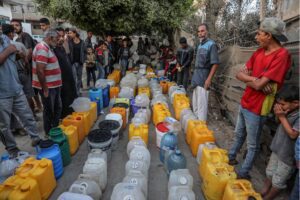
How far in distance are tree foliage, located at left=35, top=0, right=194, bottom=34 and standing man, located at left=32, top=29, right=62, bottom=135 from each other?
396 centimetres

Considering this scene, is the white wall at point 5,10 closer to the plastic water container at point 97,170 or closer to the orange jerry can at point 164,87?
the orange jerry can at point 164,87

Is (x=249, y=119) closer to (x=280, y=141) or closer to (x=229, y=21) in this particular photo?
(x=280, y=141)

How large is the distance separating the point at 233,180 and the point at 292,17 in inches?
93.5

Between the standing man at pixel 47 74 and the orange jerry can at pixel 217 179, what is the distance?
8.86 ft

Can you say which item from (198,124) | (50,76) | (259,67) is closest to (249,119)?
(259,67)

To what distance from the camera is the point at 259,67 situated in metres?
2.46

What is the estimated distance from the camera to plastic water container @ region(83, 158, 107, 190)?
8.18 ft

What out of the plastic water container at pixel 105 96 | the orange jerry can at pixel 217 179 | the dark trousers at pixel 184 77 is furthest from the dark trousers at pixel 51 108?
the dark trousers at pixel 184 77

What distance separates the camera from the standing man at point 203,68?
3.99 m

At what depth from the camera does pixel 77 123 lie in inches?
140

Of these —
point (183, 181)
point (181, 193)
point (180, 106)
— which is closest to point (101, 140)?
point (183, 181)

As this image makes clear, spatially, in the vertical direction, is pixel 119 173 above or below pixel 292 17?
below

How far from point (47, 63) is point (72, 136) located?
4.00 ft

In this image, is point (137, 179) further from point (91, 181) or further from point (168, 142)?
point (168, 142)
